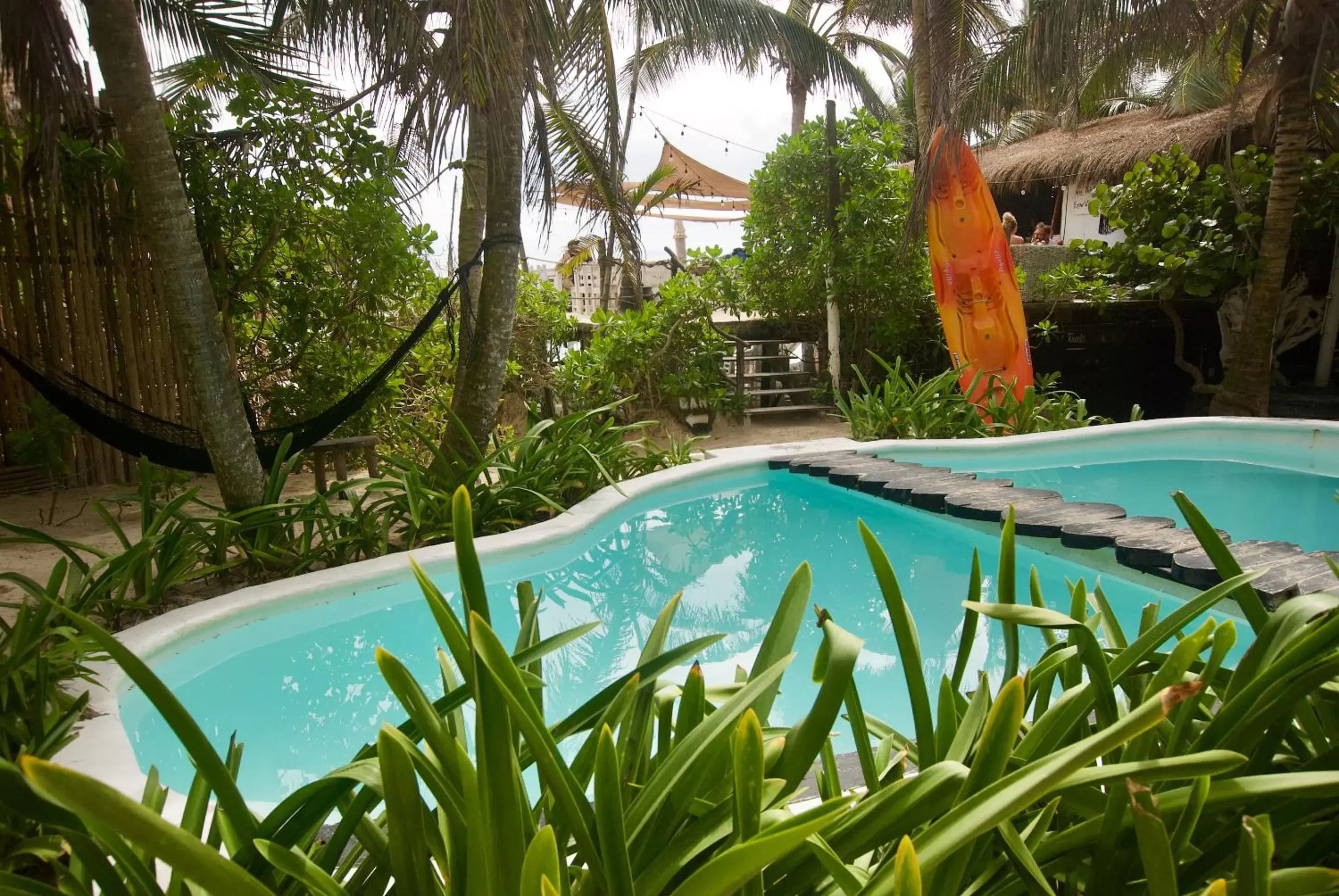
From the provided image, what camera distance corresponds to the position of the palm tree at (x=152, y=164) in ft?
9.14

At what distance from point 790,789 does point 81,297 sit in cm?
486

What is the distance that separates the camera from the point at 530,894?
599mm

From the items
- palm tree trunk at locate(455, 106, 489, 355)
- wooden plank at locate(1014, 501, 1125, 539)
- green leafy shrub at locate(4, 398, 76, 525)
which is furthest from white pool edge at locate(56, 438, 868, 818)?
green leafy shrub at locate(4, 398, 76, 525)

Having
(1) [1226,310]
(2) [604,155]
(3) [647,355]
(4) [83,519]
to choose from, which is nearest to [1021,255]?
(1) [1226,310]

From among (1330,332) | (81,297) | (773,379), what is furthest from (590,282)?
(81,297)

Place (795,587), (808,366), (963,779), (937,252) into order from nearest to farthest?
(963,779) → (795,587) → (937,252) → (808,366)

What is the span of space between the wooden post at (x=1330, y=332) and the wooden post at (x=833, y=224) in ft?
15.3

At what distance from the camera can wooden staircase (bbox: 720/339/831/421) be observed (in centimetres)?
748

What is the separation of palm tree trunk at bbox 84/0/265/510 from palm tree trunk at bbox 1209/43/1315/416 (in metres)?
7.50

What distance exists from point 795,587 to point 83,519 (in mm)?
4022

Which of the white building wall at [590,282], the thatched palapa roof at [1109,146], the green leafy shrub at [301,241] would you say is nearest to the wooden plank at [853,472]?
the green leafy shrub at [301,241]

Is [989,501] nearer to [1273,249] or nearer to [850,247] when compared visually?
[850,247]

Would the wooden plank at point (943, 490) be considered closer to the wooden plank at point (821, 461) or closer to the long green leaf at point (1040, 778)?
the wooden plank at point (821, 461)

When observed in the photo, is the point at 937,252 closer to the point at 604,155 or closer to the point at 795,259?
the point at 795,259
